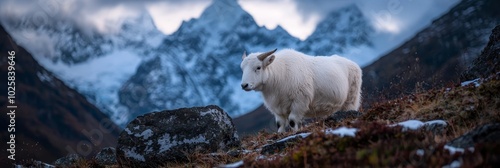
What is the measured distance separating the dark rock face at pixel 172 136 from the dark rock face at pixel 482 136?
5482mm

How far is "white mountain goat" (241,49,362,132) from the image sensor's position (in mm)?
14344

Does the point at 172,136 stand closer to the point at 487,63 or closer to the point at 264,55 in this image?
the point at 264,55

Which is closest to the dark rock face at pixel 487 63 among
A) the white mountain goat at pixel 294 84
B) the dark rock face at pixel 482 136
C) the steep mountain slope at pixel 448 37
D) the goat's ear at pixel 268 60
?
the white mountain goat at pixel 294 84

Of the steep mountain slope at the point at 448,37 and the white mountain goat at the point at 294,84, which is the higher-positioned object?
the steep mountain slope at the point at 448,37

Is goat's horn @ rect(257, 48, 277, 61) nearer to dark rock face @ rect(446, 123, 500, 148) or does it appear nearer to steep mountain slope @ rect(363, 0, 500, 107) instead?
dark rock face @ rect(446, 123, 500, 148)

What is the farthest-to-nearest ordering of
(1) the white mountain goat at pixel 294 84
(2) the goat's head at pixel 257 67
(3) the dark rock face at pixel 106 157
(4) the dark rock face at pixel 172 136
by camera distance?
(1) the white mountain goat at pixel 294 84 < (2) the goat's head at pixel 257 67 < (3) the dark rock face at pixel 106 157 < (4) the dark rock face at pixel 172 136

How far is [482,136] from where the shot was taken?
5.94 metres

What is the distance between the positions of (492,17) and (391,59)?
34228mm

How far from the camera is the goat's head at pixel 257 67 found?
14.1 metres

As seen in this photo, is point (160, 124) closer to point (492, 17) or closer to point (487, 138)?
point (487, 138)

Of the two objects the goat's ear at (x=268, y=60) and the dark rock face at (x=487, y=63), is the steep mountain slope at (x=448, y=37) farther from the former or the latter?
the dark rock face at (x=487, y=63)

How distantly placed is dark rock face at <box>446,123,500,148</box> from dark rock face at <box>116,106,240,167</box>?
5482 mm

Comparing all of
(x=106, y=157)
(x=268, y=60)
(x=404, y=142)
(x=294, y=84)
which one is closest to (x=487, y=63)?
(x=294, y=84)

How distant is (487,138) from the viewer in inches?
228
